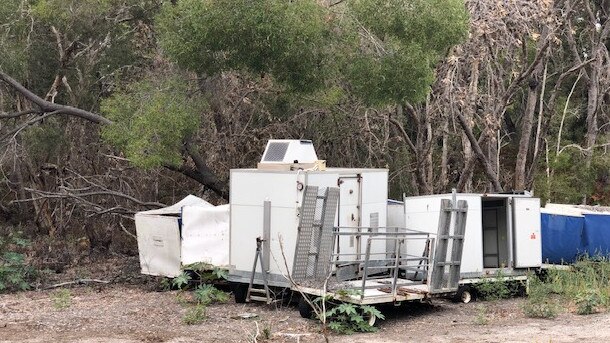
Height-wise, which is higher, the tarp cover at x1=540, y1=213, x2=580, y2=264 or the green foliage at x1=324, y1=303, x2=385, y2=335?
the tarp cover at x1=540, y1=213, x2=580, y2=264

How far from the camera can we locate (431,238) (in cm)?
1467

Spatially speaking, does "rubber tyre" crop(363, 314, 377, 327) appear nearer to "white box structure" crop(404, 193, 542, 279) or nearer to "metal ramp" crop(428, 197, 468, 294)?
"metal ramp" crop(428, 197, 468, 294)

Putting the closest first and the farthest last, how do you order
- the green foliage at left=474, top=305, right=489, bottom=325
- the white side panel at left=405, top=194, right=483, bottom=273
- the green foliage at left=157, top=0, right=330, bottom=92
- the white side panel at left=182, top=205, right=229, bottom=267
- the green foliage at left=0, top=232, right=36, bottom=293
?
the green foliage at left=474, top=305, right=489, bottom=325, the white side panel at left=405, top=194, right=483, bottom=273, the white side panel at left=182, top=205, right=229, bottom=267, the green foliage at left=157, top=0, right=330, bottom=92, the green foliage at left=0, top=232, right=36, bottom=293

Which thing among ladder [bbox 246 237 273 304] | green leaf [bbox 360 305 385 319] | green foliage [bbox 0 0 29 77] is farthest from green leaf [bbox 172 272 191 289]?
green foliage [bbox 0 0 29 77]

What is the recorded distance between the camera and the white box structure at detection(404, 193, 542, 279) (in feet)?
51.3

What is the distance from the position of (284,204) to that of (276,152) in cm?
153

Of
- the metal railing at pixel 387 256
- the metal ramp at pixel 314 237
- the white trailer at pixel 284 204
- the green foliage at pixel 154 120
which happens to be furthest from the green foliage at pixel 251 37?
the metal railing at pixel 387 256

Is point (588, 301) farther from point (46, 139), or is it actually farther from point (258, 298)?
point (46, 139)

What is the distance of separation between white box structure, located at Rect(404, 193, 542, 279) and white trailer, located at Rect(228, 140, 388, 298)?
2.54 ft

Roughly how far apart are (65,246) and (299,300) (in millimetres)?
11287

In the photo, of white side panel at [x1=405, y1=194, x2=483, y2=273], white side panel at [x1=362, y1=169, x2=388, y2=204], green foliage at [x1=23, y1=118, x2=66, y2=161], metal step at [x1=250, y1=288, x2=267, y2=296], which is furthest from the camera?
green foliage at [x1=23, y1=118, x2=66, y2=161]

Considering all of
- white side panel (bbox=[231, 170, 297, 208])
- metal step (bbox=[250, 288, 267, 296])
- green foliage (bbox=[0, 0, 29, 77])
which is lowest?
metal step (bbox=[250, 288, 267, 296])

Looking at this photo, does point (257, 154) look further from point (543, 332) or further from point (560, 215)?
point (543, 332)

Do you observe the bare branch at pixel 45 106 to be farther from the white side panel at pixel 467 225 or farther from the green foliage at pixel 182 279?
the white side panel at pixel 467 225
